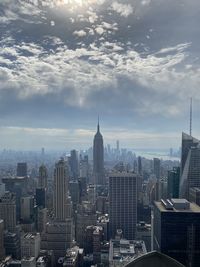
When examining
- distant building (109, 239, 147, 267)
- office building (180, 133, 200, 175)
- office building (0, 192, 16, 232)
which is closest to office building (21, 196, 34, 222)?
office building (0, 192, 16, 232)

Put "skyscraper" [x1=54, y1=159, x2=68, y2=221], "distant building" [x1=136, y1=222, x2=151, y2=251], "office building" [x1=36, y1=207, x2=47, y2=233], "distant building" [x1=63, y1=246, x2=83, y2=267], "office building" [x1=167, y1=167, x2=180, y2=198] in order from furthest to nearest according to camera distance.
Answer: "office building" [x1=167, y1=167, x2=180, y2=198], "skyscraper" [x1=54, y1=159, x2=68, y2=221], "office building" [x1=36, y1=207, x2=47, y2=233], "distant building" [x1=136, y1=222, x2=151, y2=251], "distant building" [x1=63, y1=246, x2=83, y2=267]

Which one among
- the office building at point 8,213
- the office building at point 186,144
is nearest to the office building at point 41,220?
the office building at point 8,213

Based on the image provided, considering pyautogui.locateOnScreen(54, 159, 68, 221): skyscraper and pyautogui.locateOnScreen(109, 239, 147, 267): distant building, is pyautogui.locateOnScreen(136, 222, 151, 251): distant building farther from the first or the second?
pyautogui.locateOnScreen(54, 159, 68, 221): skyscraper

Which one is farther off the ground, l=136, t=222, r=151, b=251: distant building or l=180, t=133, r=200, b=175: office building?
l=180, t=133, r=200, b=175: office building

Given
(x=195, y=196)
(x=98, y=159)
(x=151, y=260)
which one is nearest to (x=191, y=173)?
(x=195, y=196)

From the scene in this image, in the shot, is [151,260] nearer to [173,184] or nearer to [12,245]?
[12,245]

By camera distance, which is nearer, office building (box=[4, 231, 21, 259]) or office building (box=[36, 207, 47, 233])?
office building (box=[4, 231, 21, 259])
